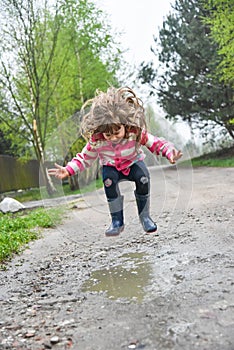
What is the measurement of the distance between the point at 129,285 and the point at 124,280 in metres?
0.15

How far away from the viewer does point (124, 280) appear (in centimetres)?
332

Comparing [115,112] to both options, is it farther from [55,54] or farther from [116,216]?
[55,54]

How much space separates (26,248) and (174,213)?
234 cm

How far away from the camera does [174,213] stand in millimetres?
3953

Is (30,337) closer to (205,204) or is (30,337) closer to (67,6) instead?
(205,204)

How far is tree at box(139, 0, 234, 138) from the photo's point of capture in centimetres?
1900

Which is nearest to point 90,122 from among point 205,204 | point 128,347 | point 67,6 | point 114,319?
point 114,319

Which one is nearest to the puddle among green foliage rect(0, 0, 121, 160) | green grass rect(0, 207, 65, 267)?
green grass rect(0, 207, 65, 267)

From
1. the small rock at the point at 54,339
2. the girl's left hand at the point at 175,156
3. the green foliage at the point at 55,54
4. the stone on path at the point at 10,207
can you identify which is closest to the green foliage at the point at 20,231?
the girl's left hand at the point at 175,156

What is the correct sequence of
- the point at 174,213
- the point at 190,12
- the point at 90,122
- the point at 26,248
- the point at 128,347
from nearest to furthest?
the point at 128,347, the point at 90,122, the point at 174,213, the point at 26,248, the point at 190,12

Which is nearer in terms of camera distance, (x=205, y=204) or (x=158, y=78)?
(x=205, y=204)

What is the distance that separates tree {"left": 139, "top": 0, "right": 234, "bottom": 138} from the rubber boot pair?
1503 centimetres

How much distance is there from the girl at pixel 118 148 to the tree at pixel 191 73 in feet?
49.4

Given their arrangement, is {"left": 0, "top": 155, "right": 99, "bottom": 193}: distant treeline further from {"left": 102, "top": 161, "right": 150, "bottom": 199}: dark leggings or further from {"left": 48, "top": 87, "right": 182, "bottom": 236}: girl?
{"left": 102, "top": 161, "right": 150, "bottom": 199}: dark leggings
